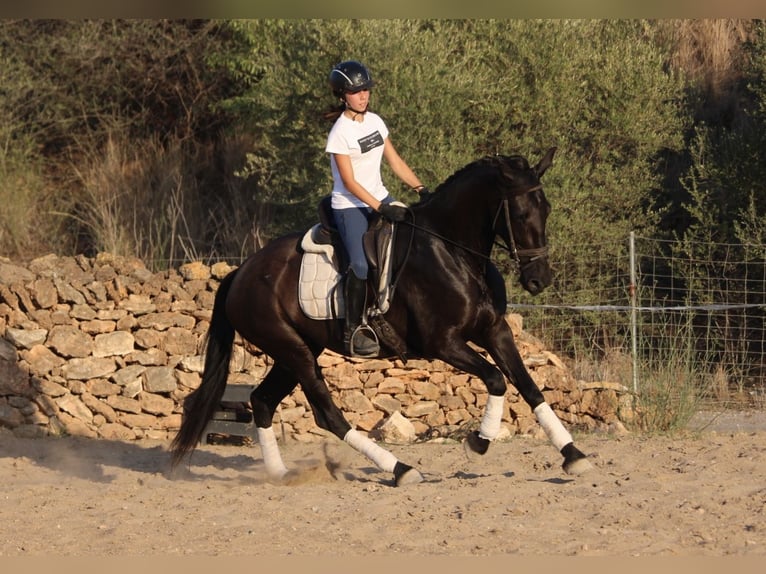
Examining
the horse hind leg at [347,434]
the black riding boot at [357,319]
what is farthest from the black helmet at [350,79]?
the horse hind leg at [347,434]

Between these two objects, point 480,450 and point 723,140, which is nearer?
point 480,450

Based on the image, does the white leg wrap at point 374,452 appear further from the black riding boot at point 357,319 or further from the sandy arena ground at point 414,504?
the black riding boot at point 357,319

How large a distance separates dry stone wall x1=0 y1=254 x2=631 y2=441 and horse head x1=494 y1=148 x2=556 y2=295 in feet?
13.4

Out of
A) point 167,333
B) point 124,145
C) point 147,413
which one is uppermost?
point 124,145

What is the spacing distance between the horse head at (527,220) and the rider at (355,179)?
797 mm

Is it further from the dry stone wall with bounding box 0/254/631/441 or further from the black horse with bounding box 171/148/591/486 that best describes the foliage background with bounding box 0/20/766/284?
the black horse with bounding box 171/148/591/486

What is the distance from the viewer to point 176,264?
53.5 ft

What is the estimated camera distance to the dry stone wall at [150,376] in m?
11.4

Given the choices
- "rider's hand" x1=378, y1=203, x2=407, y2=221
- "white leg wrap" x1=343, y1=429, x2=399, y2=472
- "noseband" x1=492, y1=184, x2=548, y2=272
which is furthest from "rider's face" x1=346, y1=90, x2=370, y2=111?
"white leg wrap" x1=343, y1=429, x2=399, y2=472

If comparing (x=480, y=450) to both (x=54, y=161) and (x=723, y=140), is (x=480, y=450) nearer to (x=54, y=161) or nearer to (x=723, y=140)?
(x=723, y=140)

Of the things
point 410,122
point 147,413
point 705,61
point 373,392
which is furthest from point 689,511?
point 705,61

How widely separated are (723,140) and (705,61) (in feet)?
12.6

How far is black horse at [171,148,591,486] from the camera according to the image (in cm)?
737

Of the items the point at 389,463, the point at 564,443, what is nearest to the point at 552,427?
the point at 564,443
